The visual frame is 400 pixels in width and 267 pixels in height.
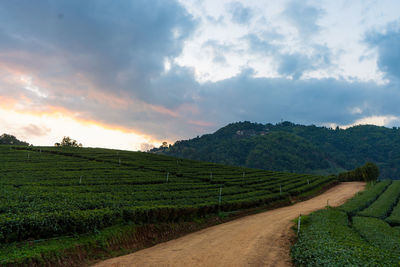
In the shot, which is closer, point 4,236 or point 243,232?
point 4,236

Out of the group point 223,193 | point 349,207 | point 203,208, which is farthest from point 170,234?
point 349,207

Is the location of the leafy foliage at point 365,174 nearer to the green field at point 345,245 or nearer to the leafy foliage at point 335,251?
the green field at point 345,245

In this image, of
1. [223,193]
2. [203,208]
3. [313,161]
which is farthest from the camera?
[313,161]

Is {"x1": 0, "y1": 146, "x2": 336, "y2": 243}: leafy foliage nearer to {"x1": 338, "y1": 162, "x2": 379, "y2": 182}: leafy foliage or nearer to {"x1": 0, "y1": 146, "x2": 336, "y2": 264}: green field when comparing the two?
{"x1": 0, "y1": 146, "x2": 336, "y2": 264}: green field

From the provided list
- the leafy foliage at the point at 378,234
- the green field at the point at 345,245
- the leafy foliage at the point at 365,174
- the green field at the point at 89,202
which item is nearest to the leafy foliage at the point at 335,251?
the green field at the point at 345,245

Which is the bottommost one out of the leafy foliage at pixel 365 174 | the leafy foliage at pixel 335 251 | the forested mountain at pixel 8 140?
the leafy foliage at pixel 335 251

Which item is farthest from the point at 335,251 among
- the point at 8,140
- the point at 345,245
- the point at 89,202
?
the point at 8,140

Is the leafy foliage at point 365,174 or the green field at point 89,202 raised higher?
the leafy foliage at point 365,174

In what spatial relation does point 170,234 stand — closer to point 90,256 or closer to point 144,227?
point 144,227

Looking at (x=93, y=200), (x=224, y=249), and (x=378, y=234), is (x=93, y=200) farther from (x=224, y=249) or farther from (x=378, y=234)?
(x=378, y=234)

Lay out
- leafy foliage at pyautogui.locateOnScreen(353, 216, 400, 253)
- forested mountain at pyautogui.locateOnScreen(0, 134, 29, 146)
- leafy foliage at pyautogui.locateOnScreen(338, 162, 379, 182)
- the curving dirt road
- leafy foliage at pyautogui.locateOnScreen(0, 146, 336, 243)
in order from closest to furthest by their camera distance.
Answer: the curving dirt road
leafy foliage at pyautogui.locateOnScreen(0, 146, 336, 243)
leafy foliage at pyautogui.locateOnScreen(353, 216, 400, 253)
leafy foliage at pyautogui.locateOnScreen(338, 162, 379, 182)
forested mountain at pyautogui.locateOnScreen(0, 134, 29, 146)

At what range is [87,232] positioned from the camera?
56.9 ft

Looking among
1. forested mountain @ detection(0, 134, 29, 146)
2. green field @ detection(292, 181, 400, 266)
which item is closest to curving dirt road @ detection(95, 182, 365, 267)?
green field @ detection(292, 181, 400, 266)

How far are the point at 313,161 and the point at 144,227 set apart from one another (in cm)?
19459
